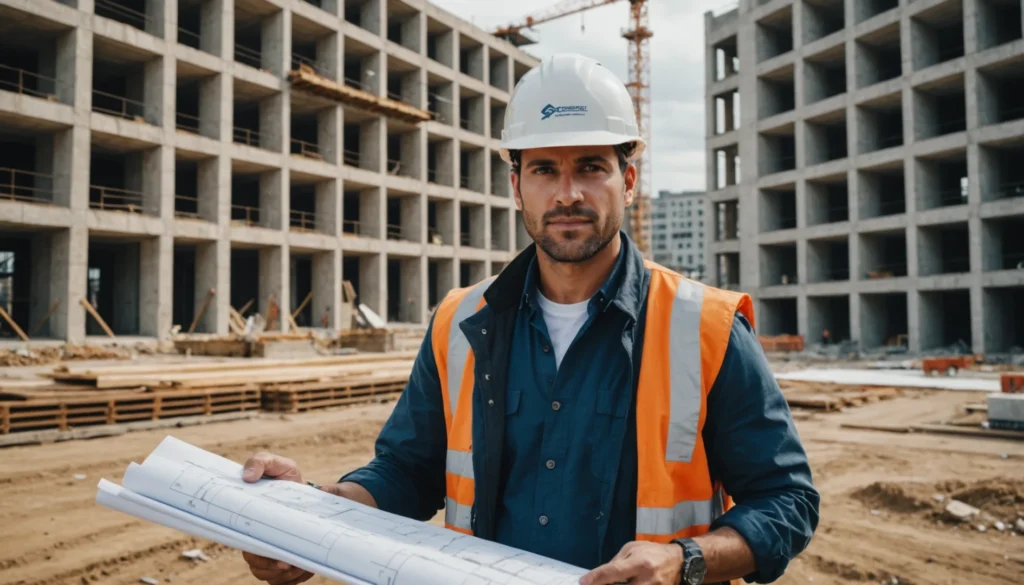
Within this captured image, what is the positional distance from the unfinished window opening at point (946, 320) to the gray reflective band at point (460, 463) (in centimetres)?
3133

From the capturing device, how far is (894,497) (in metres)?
6.77

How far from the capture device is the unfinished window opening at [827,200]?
3403 centimetres

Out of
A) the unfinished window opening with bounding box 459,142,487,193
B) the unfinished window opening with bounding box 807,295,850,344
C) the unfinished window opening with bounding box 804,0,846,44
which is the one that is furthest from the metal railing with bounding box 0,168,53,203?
the unfinished window opening with bounding box 804,0,846,44

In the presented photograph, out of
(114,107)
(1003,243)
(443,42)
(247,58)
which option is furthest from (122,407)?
(1003,243)

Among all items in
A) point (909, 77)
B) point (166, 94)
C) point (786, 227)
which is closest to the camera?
point (166, 94)

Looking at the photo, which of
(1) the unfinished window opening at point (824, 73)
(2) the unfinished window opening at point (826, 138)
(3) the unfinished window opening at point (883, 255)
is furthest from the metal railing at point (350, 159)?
(3) the unfinished window opening at point (883, 255)

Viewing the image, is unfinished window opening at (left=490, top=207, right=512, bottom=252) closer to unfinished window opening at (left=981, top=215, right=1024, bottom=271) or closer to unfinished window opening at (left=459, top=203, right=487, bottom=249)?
unfinished window opening at (left=459, top=203, right=487, bottom=249)

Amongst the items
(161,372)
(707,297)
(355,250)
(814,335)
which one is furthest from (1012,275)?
(707,297)

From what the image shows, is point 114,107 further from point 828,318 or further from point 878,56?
point 878,56

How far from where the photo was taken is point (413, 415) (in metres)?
2.10

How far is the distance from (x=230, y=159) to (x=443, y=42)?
16.3m

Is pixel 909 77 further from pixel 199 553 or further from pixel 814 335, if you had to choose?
pixel 199 553

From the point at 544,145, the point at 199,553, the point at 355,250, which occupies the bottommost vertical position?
the point at 199,553

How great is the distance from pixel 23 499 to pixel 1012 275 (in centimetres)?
3079
